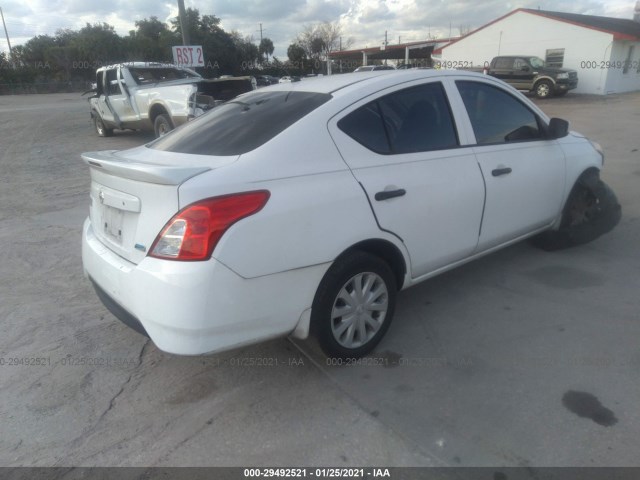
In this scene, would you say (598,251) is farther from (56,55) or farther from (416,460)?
(56,55)

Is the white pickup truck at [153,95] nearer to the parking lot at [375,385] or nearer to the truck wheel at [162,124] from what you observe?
the truck wheel at [162,124]

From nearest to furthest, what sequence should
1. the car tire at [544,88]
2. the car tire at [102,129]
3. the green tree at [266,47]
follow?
the car tire at [102,129] → the car tire at [544,88] → the green tree at [266,47]

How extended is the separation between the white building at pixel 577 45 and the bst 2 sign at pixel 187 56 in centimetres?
2020

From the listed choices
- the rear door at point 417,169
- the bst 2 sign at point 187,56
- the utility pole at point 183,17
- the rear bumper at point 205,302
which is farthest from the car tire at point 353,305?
the utility pole at point 183,17

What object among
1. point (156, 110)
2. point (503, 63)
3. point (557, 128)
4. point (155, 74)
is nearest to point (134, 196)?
point (557, 128)

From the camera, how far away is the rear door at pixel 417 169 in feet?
9.22

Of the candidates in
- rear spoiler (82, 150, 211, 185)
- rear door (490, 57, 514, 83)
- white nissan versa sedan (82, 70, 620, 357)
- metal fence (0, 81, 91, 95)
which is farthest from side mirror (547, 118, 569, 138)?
metal fence (0, 81, 91, 95)

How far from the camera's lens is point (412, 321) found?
11.5 feet

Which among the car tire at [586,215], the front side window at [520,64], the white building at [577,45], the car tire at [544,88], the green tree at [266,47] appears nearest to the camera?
the car tire at [586,215]

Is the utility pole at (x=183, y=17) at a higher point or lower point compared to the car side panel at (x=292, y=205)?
higher

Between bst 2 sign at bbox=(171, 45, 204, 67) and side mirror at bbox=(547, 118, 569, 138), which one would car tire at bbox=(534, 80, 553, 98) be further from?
side mirror at bbox=(547, 118, 569, 138)

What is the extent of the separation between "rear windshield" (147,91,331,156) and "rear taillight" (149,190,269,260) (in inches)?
17.4

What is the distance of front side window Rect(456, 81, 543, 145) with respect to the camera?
351 cm

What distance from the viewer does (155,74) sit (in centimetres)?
1231
